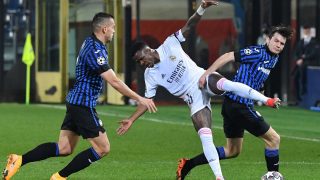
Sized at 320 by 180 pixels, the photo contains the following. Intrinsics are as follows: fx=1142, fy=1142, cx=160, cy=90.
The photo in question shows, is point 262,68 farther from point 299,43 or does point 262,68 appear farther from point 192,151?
point 299,43

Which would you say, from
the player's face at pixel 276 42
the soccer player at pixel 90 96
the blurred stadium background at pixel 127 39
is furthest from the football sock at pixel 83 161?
the blurred stadium background at pixel 127 39

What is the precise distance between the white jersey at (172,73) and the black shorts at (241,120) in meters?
0.59

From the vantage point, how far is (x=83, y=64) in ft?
42.8

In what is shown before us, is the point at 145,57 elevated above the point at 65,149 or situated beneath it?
elevated above

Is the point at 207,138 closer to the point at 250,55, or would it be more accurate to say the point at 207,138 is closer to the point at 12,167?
the point at 250,55

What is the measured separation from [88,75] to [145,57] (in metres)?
0.72

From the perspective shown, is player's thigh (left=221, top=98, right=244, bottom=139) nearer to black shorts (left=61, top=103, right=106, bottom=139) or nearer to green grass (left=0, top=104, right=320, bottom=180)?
green grass (left=0, top=104, right=320, bottom=180)

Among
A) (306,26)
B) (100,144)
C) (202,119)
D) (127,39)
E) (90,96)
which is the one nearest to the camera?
(100,144)

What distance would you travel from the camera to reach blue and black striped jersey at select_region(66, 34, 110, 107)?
12930mm

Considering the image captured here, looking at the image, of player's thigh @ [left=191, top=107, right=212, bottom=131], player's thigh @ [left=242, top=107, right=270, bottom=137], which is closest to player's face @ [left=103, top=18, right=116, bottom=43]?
player's thigh @ [left=191, top=107, right=212, bottom=131]

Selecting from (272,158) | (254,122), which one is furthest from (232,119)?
(272,158)

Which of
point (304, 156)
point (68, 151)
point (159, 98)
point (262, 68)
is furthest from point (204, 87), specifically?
point (159, 98)

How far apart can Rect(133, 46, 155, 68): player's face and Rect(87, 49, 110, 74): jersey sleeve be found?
47cm

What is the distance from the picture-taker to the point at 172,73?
13445 millimetres
